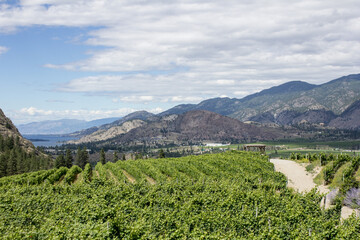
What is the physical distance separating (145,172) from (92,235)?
38.5 m

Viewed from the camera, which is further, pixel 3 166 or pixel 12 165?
pixel 12 165

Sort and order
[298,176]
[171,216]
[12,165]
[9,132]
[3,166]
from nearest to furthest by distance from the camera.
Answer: [171,216] < [298,176] < [3,166] < [12,165] < [9,132]

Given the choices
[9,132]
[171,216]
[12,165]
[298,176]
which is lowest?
[298,176]

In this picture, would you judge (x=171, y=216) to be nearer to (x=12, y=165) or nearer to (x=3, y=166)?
(x=3, y=166)

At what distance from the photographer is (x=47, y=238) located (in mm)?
15805

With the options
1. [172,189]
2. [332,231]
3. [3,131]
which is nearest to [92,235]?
[332,231]

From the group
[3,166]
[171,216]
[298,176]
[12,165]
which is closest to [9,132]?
[12,165]

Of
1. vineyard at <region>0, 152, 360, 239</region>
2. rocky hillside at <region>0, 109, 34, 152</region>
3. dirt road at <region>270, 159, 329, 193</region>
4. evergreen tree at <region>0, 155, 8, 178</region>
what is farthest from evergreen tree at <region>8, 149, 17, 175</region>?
dirt road at <region>270, 159, 329, 193</region>

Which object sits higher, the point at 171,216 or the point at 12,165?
the point at 171,216

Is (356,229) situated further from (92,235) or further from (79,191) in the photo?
(79,191)

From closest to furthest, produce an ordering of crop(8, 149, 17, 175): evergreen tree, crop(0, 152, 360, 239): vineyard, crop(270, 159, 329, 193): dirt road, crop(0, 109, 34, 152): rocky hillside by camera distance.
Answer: crop(0, 152, 360, 239): vineyard
crop(270, 159, 329, 193): dirt road
crop(8, 149, 17, 175): evergreen tree
crop(0, 109, 34, 152): rocky hillside

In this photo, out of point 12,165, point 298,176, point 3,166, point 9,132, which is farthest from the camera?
point 9,132

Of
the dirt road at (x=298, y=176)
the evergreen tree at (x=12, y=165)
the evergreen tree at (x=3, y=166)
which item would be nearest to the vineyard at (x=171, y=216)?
the dirt road at (x=298, y=176)

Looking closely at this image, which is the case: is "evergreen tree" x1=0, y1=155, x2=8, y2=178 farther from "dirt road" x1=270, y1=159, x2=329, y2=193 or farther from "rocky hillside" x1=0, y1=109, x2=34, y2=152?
"dirt road" x1=270, y1=159, x2=329, y2=193
